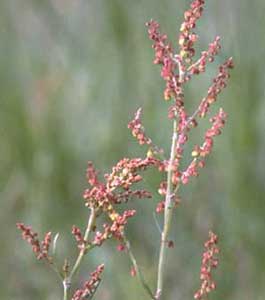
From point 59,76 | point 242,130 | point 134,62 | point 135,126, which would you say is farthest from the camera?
point 59,76

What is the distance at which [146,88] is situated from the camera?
4691mm

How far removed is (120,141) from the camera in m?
4.64

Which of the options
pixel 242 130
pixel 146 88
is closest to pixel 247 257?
pixel 242 130

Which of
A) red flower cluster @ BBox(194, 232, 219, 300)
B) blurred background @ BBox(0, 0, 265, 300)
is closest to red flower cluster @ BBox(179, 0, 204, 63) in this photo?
red flower cluster @ BBox(194, 232, 219, 300)

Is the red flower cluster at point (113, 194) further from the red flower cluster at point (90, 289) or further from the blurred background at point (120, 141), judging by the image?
the blurred background at point (120, 141)

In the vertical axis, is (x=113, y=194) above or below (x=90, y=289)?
above

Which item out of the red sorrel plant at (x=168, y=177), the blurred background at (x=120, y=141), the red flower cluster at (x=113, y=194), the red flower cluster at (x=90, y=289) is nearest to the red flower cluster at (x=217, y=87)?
the red sorrel plant at (x=168, y=177)

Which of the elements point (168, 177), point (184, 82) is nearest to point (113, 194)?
point (168, 177)

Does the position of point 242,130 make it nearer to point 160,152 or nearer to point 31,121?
point 31,121

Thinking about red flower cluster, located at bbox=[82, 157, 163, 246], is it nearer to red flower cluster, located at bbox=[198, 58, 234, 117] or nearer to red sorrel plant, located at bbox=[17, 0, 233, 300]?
red sorrel plant, located at bbox=[17, 0, 233, 300]

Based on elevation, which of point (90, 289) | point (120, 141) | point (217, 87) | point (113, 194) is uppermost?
point (120, 141)

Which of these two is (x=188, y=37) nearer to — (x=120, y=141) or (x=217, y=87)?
(x=217, y=87)

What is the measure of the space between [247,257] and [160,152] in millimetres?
2604

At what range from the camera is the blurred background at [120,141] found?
168 inches
